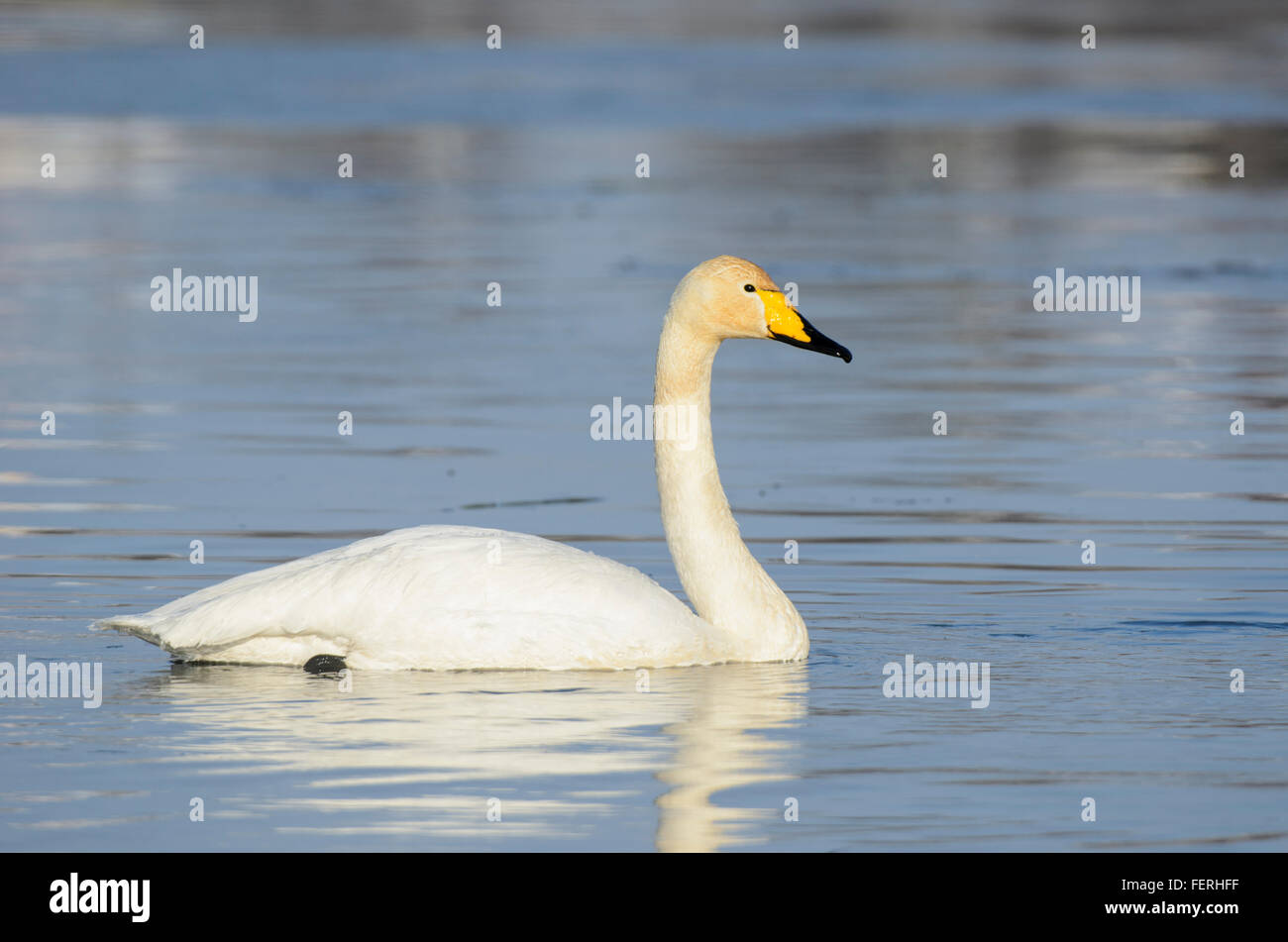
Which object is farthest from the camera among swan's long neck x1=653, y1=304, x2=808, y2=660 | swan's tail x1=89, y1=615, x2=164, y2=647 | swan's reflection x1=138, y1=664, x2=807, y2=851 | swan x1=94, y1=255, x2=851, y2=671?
swan's long neck x1=653, y1=304, x2=808, y2=660

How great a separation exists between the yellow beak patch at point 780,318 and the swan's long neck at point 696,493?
0.27 metres

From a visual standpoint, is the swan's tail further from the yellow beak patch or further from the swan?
the yellow beak patch

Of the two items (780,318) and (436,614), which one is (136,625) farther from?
(780,318)

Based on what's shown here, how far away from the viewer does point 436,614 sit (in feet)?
33.4

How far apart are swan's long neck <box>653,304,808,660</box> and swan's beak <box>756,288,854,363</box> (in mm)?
279

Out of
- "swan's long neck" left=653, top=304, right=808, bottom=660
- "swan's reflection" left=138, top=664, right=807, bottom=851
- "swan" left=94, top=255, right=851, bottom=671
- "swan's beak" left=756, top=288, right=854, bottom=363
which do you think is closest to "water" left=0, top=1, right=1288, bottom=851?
"swan's reflection" left=138, top=664, right=807, bottom=851

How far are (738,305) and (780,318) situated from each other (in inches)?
7.5

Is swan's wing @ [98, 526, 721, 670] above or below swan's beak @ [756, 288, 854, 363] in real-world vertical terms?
below

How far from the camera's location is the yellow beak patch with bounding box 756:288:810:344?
10914 millimetres

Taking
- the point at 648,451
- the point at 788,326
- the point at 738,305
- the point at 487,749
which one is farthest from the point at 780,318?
the point at 648,451

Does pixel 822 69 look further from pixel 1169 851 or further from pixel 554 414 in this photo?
pixel 1169 851

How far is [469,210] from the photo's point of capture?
29.9m

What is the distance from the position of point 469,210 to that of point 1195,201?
29.7 ft

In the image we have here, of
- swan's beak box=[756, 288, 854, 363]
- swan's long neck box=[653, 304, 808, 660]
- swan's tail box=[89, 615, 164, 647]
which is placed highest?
swan's beak box=[756, 288, 854, 363]
